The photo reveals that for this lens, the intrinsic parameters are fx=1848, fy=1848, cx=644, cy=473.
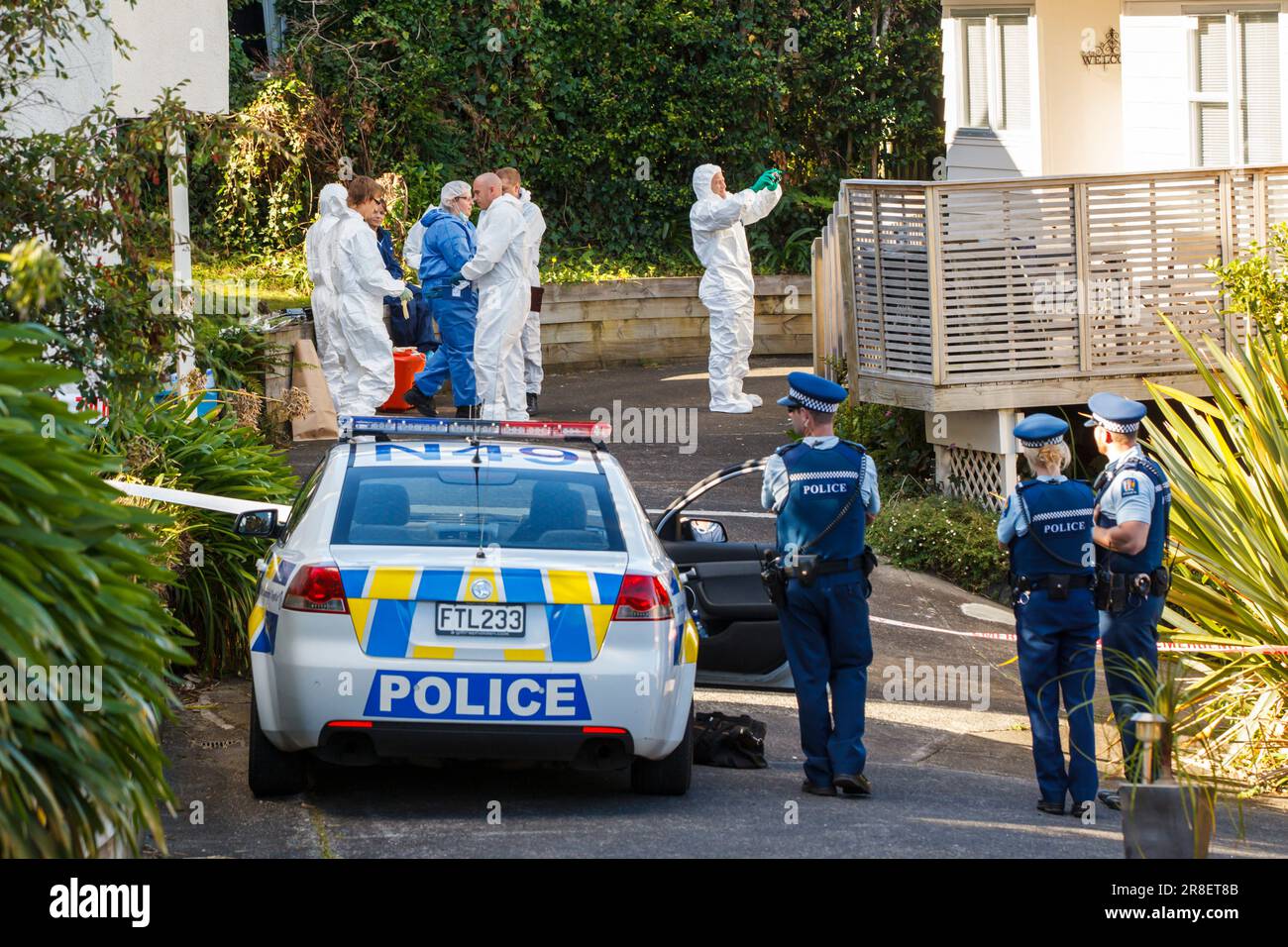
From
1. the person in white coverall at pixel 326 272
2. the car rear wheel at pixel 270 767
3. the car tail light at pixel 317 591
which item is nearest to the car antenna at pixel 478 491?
the car tail light at pixel 317 591

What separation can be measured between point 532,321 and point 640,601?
35.5ft

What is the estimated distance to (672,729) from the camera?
6945 millimetres

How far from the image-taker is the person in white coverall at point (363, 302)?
1468 cm

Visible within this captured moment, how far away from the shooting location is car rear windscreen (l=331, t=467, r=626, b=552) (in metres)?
7.02

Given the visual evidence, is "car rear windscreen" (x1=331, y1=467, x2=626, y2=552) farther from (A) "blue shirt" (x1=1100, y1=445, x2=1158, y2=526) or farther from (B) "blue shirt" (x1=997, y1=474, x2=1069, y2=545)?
(A) "blue shirt" (x1=1100, y1=445, x2=1158, y2=526)

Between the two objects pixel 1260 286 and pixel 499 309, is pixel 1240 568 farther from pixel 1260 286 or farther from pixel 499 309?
pixel 499 309

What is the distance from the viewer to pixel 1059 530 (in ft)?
25.7

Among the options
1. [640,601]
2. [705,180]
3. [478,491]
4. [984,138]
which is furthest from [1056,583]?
[984,138]

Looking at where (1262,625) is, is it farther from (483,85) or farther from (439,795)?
(483,85)

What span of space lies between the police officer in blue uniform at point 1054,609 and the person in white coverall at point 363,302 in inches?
310

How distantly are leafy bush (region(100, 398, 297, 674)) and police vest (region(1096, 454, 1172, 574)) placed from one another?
4244 mm

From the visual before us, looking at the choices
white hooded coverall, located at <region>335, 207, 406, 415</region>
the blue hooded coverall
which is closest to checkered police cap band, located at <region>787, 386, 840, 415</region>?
white hooded coverall, located at <region>335, 207, 406, 415</region>
